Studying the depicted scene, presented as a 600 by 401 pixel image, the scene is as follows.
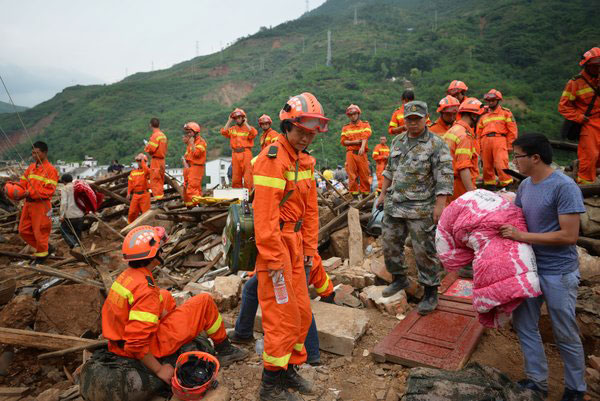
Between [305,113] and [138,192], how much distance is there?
836 cm

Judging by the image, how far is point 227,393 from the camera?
2.85 meters

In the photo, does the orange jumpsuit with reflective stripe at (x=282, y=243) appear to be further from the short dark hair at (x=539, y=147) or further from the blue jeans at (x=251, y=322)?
the short dark hair at (x=539, y=147)

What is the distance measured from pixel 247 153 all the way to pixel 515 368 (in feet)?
24.4

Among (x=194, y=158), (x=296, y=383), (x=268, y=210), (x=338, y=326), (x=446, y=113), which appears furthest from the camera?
(x=194, y=158)

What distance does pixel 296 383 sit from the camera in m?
2.90

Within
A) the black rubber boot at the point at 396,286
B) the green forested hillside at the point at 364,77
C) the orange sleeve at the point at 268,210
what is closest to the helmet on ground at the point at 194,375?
the orange sleeve at the point at 268,210

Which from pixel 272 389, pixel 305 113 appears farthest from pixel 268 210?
pixel 272 389

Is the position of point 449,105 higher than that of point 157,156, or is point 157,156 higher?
point 449,105

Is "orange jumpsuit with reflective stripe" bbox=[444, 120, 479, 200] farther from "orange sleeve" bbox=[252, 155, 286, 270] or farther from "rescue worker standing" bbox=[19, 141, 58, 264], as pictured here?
"rescue worker standing" bbox=[19, 141, 58, 264]

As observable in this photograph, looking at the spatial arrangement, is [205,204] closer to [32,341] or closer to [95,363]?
[32,341]

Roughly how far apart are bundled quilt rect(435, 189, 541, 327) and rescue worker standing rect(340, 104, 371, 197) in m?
6.29

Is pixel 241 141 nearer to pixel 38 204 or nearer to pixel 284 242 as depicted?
pixel 38 204

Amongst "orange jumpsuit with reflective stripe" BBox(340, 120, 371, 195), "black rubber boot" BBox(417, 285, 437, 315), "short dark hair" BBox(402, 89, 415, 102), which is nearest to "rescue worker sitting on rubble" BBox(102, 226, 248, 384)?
"black rubber boot" BBox(417, 285, 437, 315)

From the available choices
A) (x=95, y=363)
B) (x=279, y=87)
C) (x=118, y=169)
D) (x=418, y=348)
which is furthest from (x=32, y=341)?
(x=279, y=87)
